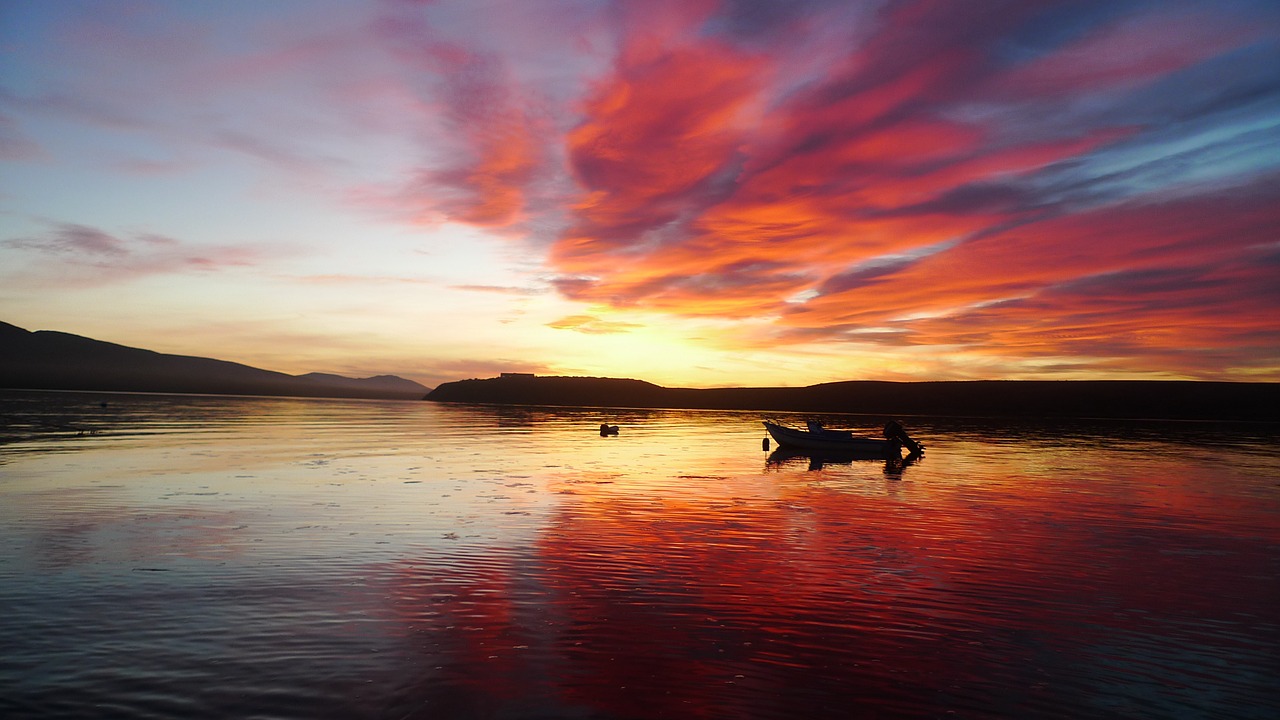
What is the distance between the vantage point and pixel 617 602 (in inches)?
642

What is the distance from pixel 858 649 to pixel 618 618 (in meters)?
A: 5.13

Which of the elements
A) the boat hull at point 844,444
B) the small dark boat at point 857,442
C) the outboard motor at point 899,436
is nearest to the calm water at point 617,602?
the boat hull at point 844,444

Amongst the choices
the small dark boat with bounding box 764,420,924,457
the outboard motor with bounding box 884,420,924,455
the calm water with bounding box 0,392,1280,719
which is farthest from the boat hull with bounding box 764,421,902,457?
the calm water with bounding box 0,392,1280,719

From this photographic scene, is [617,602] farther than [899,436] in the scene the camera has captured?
No

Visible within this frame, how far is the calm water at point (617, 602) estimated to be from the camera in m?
11.2

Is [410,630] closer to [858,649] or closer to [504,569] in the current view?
[504,569]

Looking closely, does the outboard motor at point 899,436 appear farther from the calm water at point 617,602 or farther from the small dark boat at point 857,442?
the calm water at point 617,602

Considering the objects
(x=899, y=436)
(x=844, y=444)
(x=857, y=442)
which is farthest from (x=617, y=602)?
(x=899, y=436)

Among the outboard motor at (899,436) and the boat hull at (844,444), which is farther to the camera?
the outboard motor at (899,436)

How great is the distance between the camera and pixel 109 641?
1298cm

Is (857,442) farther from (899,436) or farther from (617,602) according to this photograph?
(617,602)

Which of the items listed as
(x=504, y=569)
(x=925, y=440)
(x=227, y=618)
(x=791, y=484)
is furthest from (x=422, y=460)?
(x=925, y=440)

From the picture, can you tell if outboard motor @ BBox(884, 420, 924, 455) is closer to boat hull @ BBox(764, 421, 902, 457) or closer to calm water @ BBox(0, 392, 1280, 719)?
boat hull @ BBox(764, 421, 902, 457)

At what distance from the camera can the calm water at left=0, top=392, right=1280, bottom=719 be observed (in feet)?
36.7
